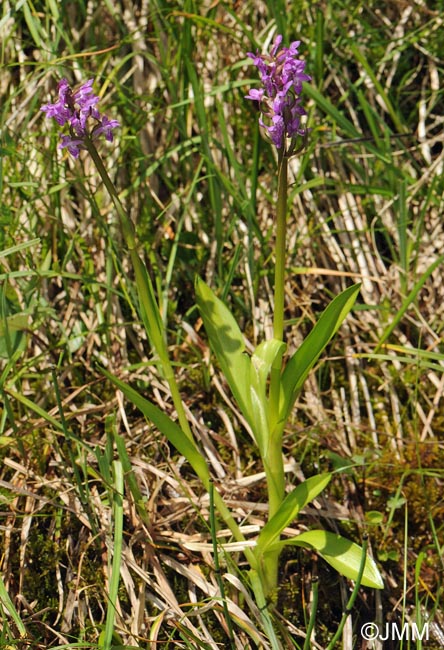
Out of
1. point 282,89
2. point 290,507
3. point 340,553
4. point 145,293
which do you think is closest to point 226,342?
point 145,293

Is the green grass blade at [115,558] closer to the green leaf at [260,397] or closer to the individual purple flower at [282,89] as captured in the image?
the green leaf at [260,397]

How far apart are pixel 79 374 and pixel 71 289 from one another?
13.1 inches

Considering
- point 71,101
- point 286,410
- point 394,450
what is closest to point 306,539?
point 286,410

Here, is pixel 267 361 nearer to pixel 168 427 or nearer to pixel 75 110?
pixel 168 427

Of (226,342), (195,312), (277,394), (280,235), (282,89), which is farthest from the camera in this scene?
(195,312)

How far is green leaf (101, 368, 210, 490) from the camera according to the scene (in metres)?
1.80

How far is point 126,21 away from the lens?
295 centimetres

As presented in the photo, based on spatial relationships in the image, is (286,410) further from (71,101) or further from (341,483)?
(71,101)

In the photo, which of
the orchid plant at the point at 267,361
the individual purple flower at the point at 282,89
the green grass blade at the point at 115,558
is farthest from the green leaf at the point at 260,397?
the individual purple flower at the point at 282,89

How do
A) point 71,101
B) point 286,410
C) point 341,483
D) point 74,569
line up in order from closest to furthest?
point 71,101
point 286,410
point 74,569
point 341,483

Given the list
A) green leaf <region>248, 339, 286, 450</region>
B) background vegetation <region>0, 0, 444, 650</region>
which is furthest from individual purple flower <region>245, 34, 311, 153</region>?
background vegetation <region>0, 0, 444, 650</region>

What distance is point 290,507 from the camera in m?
1.87

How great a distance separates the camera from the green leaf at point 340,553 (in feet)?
6.06

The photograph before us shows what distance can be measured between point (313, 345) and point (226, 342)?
1.04 feet
